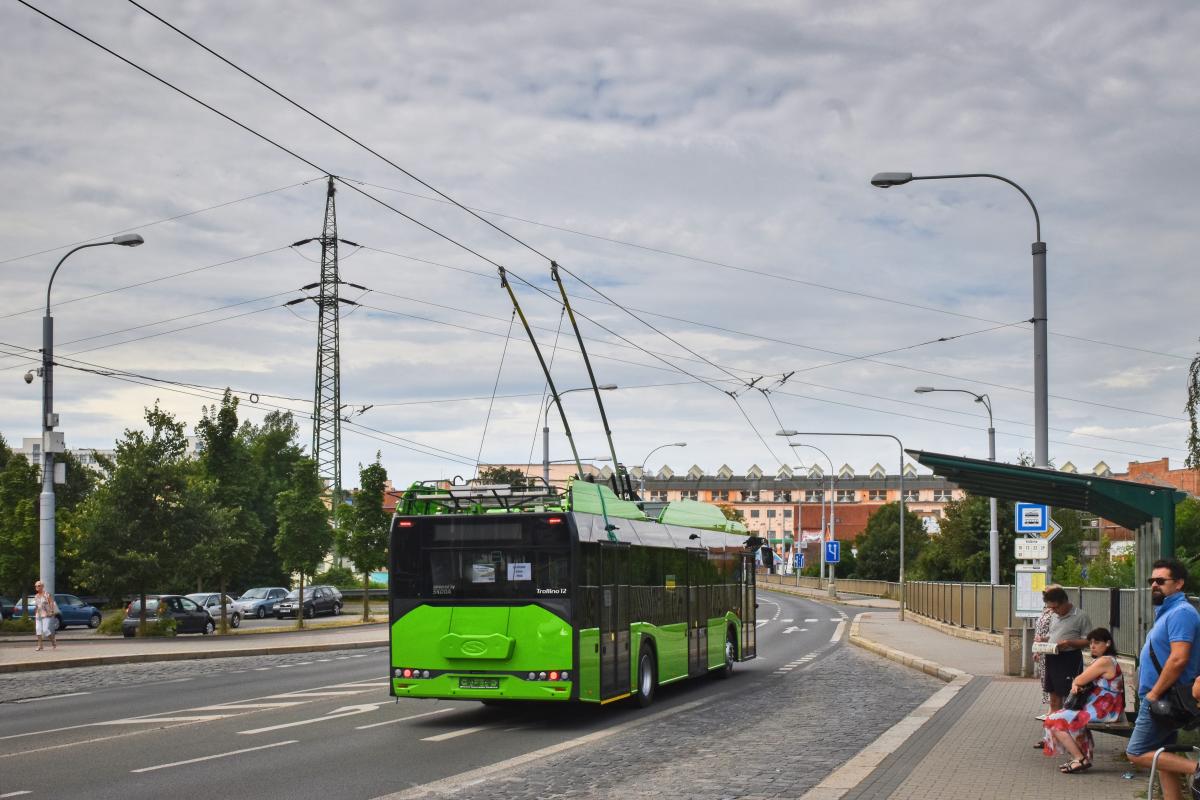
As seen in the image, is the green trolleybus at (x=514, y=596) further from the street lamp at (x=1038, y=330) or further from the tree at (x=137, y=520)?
the tree at (x=137, y=520)

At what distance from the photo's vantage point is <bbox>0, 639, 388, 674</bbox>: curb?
2624cm

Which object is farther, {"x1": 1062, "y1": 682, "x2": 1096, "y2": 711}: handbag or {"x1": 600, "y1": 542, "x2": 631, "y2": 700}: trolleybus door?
{"x1": 600, "y1": 542, "x2": 631, "y2": 700}: trolleybus door

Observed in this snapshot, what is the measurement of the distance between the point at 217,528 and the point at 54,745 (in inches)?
960

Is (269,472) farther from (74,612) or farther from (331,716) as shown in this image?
(331,716)

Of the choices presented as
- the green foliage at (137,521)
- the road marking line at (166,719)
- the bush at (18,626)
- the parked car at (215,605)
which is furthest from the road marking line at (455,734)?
the parked car at (215,605)

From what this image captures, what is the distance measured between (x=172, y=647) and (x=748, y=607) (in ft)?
51.6

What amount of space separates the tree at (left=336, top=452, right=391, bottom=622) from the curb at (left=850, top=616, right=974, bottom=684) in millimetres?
20948

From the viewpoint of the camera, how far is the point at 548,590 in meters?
15.7

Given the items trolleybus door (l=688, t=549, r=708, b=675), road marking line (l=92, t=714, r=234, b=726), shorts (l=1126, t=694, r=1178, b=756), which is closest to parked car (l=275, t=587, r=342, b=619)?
trolleybus door (l=688, t=549, r=708, b=675)

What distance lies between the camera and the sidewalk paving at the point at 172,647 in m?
27.5

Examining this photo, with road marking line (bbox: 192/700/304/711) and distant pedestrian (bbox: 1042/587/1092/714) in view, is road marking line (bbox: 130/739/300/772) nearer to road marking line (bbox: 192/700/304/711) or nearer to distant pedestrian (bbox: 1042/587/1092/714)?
road marking line (bbox: 192/700/304/711)

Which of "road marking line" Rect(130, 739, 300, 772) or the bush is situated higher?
"road marking line" Rect(130, 739, 300, 772)

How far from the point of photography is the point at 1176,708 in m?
8.55

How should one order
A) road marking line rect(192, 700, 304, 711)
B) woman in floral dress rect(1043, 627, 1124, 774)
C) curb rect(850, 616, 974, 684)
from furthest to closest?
1. curb rect(850, 616, 974, 684)
2. road marking line rect(192, 700, 304, 711)
3. woman in floral dress rect(1043, 627, 1124, 774)
